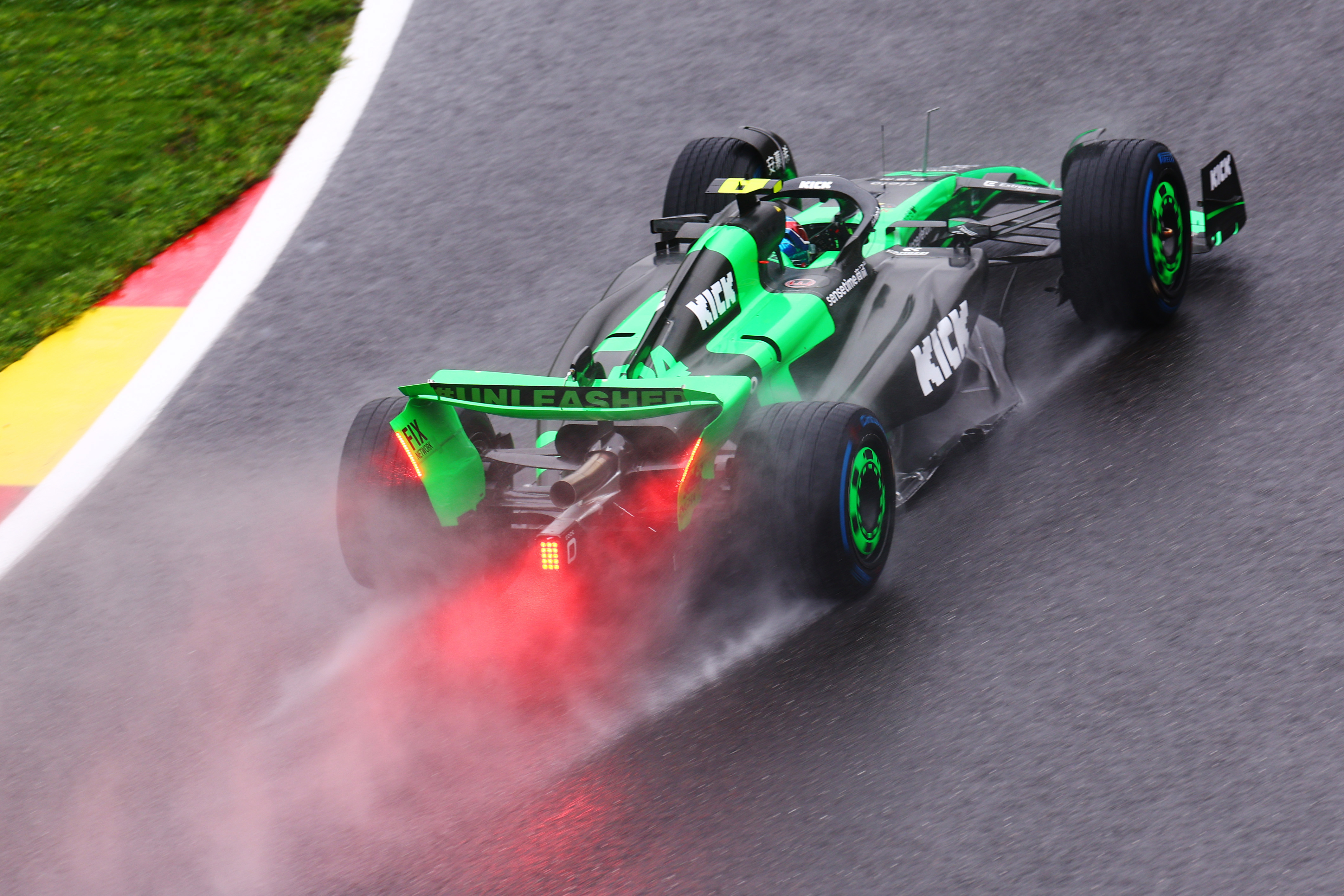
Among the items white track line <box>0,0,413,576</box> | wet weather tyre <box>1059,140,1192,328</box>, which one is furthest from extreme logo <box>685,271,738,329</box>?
white track line <box>0,0,413,576</box>

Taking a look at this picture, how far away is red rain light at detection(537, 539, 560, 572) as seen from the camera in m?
4.73

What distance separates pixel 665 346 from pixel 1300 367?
2.88 metres

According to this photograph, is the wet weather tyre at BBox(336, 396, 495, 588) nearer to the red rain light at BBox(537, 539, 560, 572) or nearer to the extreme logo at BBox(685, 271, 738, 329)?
the red rain light at BBox(537, 539, 560, 572)

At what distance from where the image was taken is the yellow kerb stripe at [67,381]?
24.8 ft

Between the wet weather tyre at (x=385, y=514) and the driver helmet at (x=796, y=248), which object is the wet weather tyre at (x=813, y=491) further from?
the driver helmet at (x=796, y=248)

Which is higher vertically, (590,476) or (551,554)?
(590,476)

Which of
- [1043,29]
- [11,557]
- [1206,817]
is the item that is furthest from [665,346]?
[1043,29]

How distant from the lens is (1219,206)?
692 centimetres

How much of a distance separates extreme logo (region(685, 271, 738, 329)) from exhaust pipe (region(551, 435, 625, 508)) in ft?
2.46

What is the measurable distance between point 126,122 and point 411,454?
624 cm

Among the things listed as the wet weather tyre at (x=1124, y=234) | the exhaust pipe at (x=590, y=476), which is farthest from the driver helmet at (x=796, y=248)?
the exhaust pipe at (x=590, y=476)

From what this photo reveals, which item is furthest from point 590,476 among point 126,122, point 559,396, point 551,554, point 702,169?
point 126,122

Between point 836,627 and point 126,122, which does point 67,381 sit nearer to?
point 126,122

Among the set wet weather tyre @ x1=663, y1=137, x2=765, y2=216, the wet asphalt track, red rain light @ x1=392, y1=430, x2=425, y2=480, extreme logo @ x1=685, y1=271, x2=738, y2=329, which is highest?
wet weather tyre @ x1=663, y1=137, x2=765, y2=216
